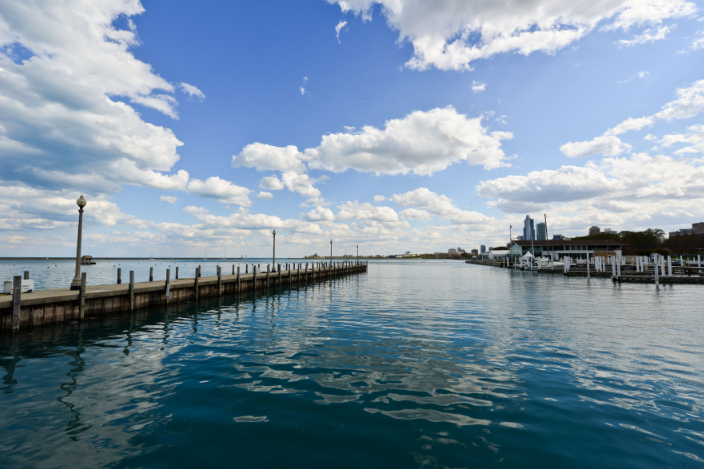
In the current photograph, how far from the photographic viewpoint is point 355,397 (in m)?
7.04

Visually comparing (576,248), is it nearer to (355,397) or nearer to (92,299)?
(355,397)

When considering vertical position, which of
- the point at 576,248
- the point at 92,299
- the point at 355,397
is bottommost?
the point at 355,397

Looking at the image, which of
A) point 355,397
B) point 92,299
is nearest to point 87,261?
point 92,299

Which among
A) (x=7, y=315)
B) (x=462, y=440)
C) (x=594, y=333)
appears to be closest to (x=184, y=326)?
(x=7, y=315)

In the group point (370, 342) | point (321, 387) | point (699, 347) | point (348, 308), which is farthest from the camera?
point (348, 308)

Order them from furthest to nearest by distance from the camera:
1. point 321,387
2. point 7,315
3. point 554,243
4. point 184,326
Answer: point 554,243 → point 184,326 → point 7,315 → point 321,387

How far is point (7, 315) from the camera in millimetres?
13375

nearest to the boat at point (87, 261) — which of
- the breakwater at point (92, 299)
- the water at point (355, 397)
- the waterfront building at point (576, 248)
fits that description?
the breakwater at point (92, 299)

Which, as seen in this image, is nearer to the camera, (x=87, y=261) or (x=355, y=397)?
(x=355, y=397)

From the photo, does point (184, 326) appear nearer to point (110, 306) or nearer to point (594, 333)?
point (110, 306)

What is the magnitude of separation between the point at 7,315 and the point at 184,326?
7.06m

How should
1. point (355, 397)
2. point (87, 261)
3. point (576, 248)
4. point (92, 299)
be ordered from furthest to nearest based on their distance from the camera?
1. point (87, 261)
2. point (576, 248)
3. point (92, 299)
4. point (355, 397)

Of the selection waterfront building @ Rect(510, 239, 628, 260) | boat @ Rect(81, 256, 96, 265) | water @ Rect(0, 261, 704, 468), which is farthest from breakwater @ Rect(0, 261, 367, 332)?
boat @ Rect(81, 256, 96, 265)

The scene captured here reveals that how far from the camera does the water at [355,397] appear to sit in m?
4.97
